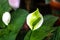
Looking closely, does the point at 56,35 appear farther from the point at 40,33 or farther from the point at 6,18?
the point at 6,18

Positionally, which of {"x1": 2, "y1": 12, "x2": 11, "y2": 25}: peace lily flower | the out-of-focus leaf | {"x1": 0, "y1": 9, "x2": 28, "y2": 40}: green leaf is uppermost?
{"x1": 2, "y1": 12, "x2": 11, "y2": 25}: peace lily flower

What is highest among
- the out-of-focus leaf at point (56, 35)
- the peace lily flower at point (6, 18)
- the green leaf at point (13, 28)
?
the peace lily flower at point (6, 18)

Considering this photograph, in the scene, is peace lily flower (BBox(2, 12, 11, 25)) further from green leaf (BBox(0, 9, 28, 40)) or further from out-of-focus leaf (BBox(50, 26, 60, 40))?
out-of-focus leaf (BBox(50, 26, 60, 40))

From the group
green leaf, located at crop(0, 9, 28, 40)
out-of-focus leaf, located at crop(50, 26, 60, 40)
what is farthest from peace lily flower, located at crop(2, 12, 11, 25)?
out-of-focus leaf, located at crop(50, 26, 60, 40)

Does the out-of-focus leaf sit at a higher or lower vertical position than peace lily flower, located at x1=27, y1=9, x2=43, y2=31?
lower

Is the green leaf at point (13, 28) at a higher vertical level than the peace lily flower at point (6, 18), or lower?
lower

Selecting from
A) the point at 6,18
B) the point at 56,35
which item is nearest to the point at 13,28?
the point at 6,18

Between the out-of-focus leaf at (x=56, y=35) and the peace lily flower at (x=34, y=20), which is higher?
the peace lily flower at (x=34, y=20)

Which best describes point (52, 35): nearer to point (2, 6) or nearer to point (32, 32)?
point (32, 32)

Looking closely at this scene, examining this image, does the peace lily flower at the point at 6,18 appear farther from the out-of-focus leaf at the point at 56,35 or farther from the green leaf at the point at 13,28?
the out-of-focus leaf at the point at 56,35

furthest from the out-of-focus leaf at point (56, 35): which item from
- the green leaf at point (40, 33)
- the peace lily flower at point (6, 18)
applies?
the peace lily flower at point (6, 18)

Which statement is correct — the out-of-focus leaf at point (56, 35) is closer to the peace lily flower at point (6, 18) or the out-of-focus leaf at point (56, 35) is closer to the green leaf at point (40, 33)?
the green leaf at point (40, 33)
